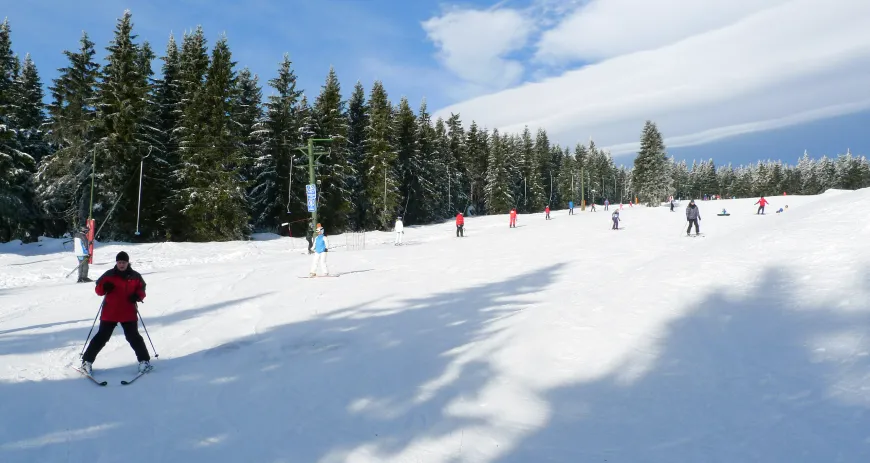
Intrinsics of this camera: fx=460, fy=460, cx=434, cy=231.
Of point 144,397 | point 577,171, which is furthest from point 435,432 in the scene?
point 577,171

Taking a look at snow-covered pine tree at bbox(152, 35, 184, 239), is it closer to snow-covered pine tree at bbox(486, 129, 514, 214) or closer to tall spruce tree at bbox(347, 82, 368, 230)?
tall spruce tree at bbox(347, 82, 368, 230)

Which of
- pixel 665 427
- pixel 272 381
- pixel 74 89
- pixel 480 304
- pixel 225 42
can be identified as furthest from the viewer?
pixel 225 42

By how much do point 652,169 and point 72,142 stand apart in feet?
230

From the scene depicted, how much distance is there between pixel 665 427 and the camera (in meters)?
5.09

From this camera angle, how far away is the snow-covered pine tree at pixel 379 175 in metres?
44.1

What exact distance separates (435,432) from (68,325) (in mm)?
8817

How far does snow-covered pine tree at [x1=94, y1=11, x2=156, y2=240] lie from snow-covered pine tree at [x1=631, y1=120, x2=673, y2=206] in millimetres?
64763

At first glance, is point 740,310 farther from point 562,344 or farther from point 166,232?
point 166,232

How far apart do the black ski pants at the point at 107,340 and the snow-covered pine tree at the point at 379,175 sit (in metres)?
37.0

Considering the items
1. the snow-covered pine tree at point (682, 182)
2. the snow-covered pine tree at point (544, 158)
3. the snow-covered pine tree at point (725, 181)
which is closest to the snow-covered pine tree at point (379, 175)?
the snow-covered pine tree at point (544, 158)

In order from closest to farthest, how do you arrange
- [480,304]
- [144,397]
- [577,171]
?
[144,397] < [480,304] < [577,171]

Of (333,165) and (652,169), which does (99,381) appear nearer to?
(333,165)

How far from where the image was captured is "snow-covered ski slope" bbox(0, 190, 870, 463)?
16.0 ft

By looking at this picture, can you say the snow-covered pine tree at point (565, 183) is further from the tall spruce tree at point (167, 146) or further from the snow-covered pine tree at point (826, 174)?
the tall spruce tree at point (167, 146)
